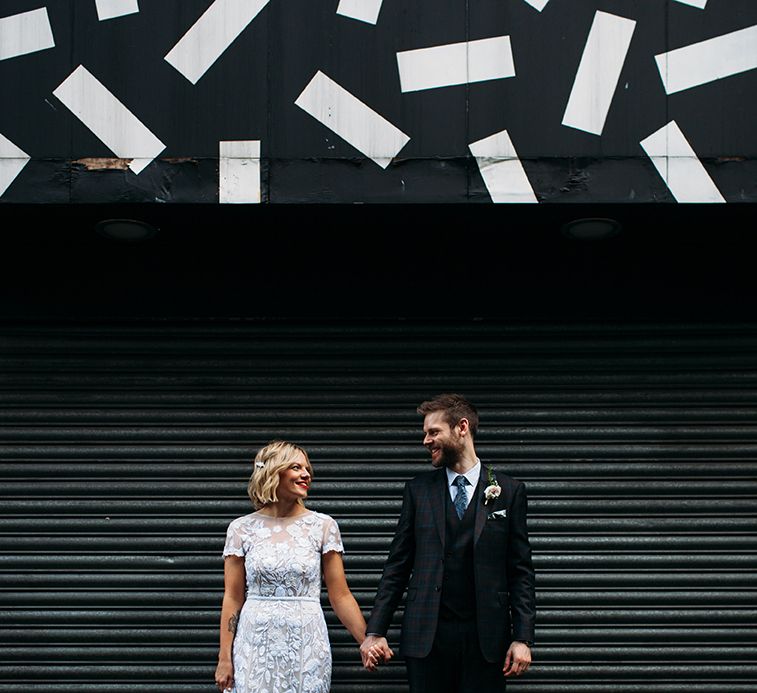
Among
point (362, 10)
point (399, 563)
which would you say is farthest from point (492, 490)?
point (362, 10)

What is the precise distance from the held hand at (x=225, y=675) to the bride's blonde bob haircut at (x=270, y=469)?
0.86m

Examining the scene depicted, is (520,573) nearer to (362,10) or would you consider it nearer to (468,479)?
(468,479)

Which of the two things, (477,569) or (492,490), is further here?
(492,490)

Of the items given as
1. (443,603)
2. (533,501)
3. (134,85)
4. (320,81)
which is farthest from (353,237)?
(443,603)

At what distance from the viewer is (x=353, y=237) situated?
667 centimetres

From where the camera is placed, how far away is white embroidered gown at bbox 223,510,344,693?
5.48 m

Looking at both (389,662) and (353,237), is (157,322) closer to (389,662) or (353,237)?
(353,237)

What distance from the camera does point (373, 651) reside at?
5441 mm

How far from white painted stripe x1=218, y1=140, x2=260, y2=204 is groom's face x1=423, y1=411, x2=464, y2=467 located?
5.25ft

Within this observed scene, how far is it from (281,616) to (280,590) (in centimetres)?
14

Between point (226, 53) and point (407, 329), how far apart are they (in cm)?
208

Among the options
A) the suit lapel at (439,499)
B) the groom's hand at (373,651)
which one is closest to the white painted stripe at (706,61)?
the suit lapel at (439,499)

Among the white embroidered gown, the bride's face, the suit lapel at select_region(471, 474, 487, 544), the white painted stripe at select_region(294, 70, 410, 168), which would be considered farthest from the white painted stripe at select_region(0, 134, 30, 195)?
the suit lapel at select_region(471, 474, 487, 544)

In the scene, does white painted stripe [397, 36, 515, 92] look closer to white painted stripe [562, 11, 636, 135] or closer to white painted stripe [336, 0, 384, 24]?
white painted stripe [336, 0, 384, 24]
